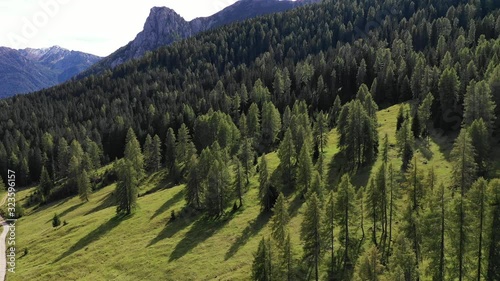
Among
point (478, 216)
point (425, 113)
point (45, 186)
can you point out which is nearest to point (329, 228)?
point (478, 216)

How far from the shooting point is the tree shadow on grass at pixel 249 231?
215 feet

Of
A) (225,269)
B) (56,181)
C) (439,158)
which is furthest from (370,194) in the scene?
(56,181)

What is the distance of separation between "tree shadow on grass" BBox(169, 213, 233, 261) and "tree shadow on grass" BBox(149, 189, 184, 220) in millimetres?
12108

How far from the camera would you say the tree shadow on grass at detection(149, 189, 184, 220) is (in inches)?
3490

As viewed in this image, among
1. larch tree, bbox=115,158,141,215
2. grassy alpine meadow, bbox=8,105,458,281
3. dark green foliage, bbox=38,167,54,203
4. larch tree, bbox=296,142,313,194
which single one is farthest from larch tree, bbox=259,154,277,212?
dark green foliage, bbox=38,167,54,203

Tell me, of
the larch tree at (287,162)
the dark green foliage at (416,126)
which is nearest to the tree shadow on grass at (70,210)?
the larch tree at (287,162)

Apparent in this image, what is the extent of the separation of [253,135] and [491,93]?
72.7 meters

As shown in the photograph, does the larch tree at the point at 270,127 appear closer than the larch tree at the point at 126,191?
No

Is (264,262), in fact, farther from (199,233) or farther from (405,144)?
(405,144)

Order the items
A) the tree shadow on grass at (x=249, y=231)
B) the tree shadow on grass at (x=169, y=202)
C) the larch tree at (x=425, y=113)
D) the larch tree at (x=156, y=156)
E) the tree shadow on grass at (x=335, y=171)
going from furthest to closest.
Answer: the larch tree at (x=156, y=156), the larch tree at (x=425, y=113), the tree shadow on grass at (x=169, y=202), the tree shadow on grass at (x=335, y=171), the tree shadow on grass at (x=249, y=231)

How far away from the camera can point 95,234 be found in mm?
82688

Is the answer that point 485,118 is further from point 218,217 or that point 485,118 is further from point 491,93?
point 218,217

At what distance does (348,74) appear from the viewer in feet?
554

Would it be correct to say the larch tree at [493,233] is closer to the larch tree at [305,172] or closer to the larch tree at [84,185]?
the larch tree at [305,172]
